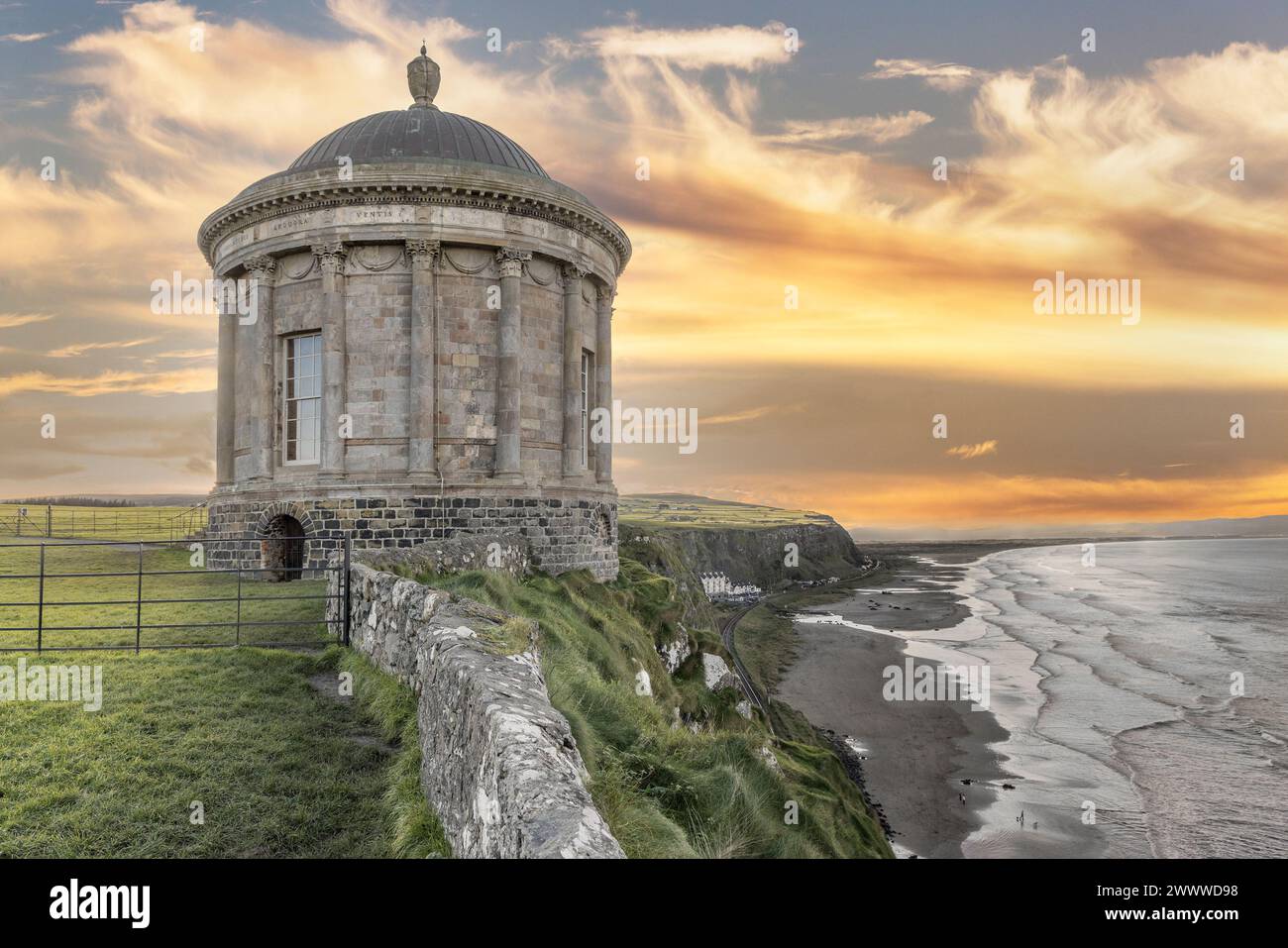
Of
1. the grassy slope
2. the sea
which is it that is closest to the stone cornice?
the grassy slope

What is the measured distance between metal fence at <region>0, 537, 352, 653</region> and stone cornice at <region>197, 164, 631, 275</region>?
9205 millimetres

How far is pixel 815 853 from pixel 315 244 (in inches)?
761

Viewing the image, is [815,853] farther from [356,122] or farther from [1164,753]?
[356,122]

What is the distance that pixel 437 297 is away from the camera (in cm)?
2089

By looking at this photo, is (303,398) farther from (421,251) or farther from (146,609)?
(146,609)

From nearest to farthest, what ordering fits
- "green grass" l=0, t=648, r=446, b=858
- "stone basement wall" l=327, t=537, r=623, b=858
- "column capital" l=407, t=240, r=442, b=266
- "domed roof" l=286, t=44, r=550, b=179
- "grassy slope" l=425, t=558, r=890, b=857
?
"stone basement wall" l=327, t=537, r=623, b=858, "green grass" l=0, t=648, r=446, b=858, "grassy slope" l=425, t=558, r=890, b=857, "column capital" l=407, t=240, r=442, b=266, "domed roof" l=286, t=44, r=550, b=179

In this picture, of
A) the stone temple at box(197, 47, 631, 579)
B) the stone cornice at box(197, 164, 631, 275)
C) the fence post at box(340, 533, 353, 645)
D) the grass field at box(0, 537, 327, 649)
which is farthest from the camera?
the stone temple at box(197, 47, 631, 579)

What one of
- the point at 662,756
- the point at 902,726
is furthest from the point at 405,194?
the point at 902,726

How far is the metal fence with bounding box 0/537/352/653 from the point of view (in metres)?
11.2

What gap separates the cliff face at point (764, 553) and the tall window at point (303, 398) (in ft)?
155

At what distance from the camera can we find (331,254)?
20.5 m

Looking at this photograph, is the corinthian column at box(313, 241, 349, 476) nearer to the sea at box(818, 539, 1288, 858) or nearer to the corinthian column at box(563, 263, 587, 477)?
the corinthian column at box(563, 263, 587, 477)

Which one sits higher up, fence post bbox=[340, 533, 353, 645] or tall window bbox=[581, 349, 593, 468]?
tall window bbox=[581, 349, 593, 468]
